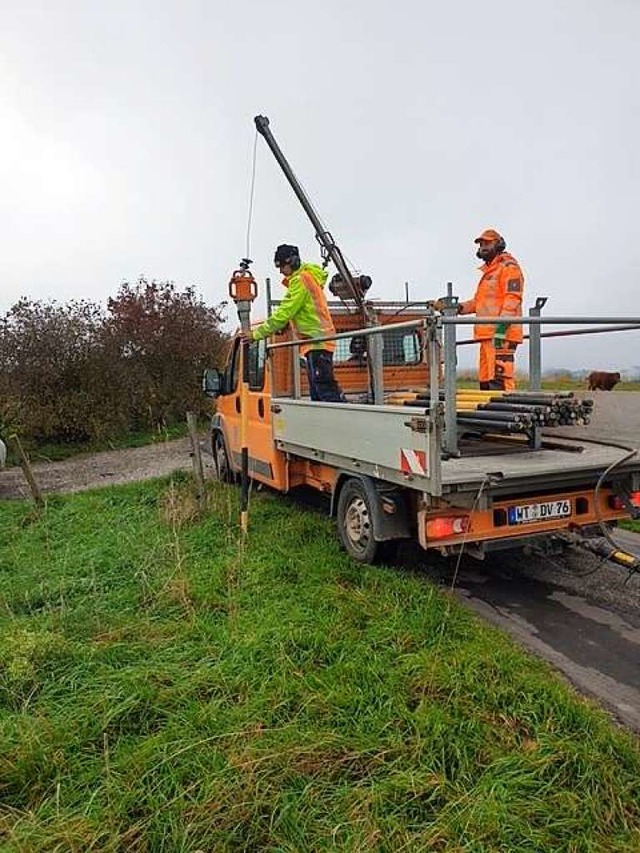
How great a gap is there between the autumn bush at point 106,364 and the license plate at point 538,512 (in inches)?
439

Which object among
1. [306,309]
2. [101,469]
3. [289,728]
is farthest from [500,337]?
[101,469]

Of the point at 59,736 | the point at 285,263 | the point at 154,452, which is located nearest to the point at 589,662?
the point at 59,736

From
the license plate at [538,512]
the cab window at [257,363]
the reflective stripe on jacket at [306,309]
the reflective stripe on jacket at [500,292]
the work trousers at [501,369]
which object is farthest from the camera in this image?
the cab window at [257,363]

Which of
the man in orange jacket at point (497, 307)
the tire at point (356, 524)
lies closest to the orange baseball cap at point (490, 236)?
the man in orange jacket at point (497, 307)

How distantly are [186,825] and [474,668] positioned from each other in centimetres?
162

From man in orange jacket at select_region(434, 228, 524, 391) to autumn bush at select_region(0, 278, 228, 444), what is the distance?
974cm

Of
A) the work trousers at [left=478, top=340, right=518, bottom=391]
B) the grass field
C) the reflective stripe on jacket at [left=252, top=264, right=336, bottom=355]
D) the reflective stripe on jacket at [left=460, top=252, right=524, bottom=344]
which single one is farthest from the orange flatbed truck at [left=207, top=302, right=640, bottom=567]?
the reflective stripe on jacket at [left=460, top=252, right=524, bottom=344]

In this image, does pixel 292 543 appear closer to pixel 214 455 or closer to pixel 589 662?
pixel 589 662

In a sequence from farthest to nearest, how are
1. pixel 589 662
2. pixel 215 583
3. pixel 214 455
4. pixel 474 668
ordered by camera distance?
pixel 214 455 → pixel 215 583 → pixel 589 662 → pixel 474 668

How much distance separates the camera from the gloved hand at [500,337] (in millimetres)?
6668

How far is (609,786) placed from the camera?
256cm

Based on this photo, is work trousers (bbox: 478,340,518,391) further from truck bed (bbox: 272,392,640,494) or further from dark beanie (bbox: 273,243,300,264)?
dark beanie (bbox: 273,243,300,264)

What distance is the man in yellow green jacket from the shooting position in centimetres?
629

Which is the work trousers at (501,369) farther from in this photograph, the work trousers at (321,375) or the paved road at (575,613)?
the paved road at (575,613)
